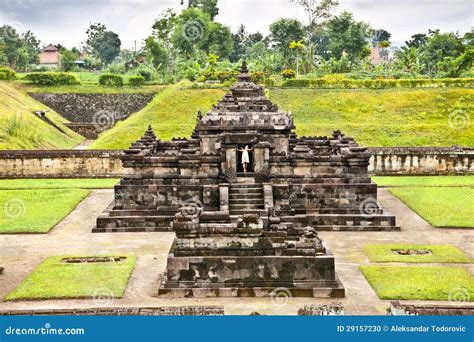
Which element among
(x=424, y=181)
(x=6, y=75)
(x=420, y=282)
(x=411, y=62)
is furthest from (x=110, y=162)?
(x=411, y=62)

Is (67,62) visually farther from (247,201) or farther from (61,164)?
(247,201)

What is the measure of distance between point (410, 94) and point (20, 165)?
28.2 meters

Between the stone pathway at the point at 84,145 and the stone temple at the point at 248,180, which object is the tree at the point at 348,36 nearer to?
the stone pathway at the point at 84,145

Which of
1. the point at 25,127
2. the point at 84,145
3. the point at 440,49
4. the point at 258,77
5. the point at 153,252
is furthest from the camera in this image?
the point at 440,49

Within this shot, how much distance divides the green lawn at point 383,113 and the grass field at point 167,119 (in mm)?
5620

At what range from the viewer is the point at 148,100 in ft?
194

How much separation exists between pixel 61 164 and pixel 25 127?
10.1 metres

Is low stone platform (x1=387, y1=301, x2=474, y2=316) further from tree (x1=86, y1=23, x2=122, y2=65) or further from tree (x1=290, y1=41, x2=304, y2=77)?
tree (x1=86, y1=23, x2=122, y2=65)

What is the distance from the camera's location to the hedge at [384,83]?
52.1 metres

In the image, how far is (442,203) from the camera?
2775 centimetres

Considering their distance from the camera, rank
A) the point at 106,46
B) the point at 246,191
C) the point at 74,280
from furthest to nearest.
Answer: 1. the point at 106,46
2. the point at 246,191
3. the point at 74,280

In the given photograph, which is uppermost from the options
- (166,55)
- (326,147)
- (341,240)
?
(166,55)

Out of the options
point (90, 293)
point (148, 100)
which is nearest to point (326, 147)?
point (90, 293)

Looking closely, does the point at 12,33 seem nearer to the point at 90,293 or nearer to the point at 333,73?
the point at 333,73
